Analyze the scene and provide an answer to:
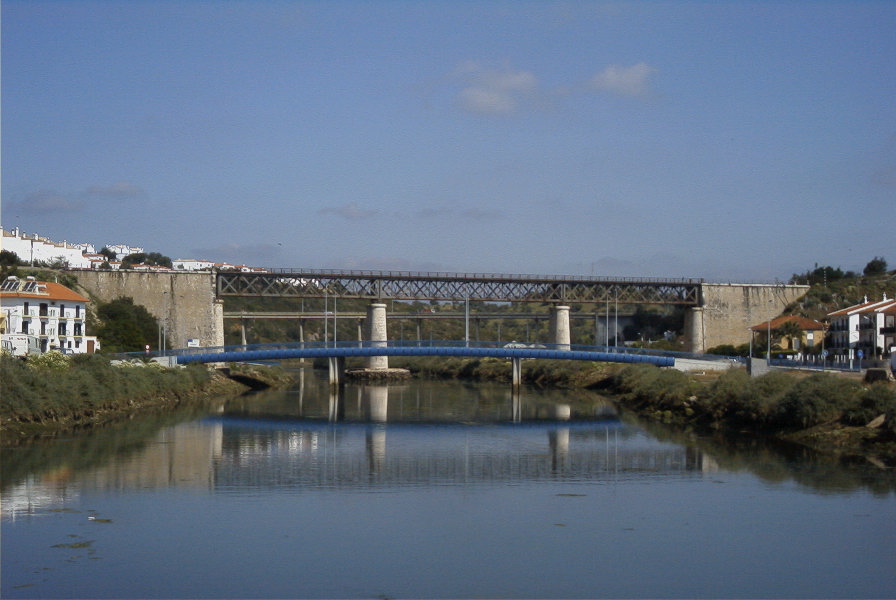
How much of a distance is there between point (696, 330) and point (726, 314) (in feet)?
12.2

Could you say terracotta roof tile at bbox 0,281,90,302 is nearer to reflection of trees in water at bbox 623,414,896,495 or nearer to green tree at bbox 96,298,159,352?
green tree at bbox 96,298,159,352

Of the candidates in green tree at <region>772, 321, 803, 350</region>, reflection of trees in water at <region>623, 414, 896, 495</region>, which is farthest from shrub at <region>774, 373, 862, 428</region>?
green tree at <region>772, 321, 803, 350</region>

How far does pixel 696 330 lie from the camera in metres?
100

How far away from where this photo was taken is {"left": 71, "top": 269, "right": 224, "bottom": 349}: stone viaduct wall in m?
88.6

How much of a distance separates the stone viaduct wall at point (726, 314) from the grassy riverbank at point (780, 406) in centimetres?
3016

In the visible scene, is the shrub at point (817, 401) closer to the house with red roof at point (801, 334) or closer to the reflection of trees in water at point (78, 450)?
the reflection of trees in water at point (78, 450)

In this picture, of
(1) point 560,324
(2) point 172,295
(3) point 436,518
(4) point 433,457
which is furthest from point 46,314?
(1) point 560,324

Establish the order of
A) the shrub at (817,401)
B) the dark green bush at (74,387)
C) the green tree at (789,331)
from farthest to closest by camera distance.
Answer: the green tree at (789,331) < the dark green bush at (74,387) < the shrub at (817,401)

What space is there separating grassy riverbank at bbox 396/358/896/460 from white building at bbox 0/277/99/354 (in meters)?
37.6

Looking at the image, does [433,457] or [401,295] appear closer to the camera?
[433,457]

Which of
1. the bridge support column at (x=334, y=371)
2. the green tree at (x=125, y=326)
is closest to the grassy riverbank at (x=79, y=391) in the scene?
the green tree at (x=125, y=326)

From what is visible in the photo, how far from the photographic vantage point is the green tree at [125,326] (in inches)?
2983

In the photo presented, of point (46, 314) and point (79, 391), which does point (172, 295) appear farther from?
point (79, 391)

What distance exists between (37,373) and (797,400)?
33456 mm
